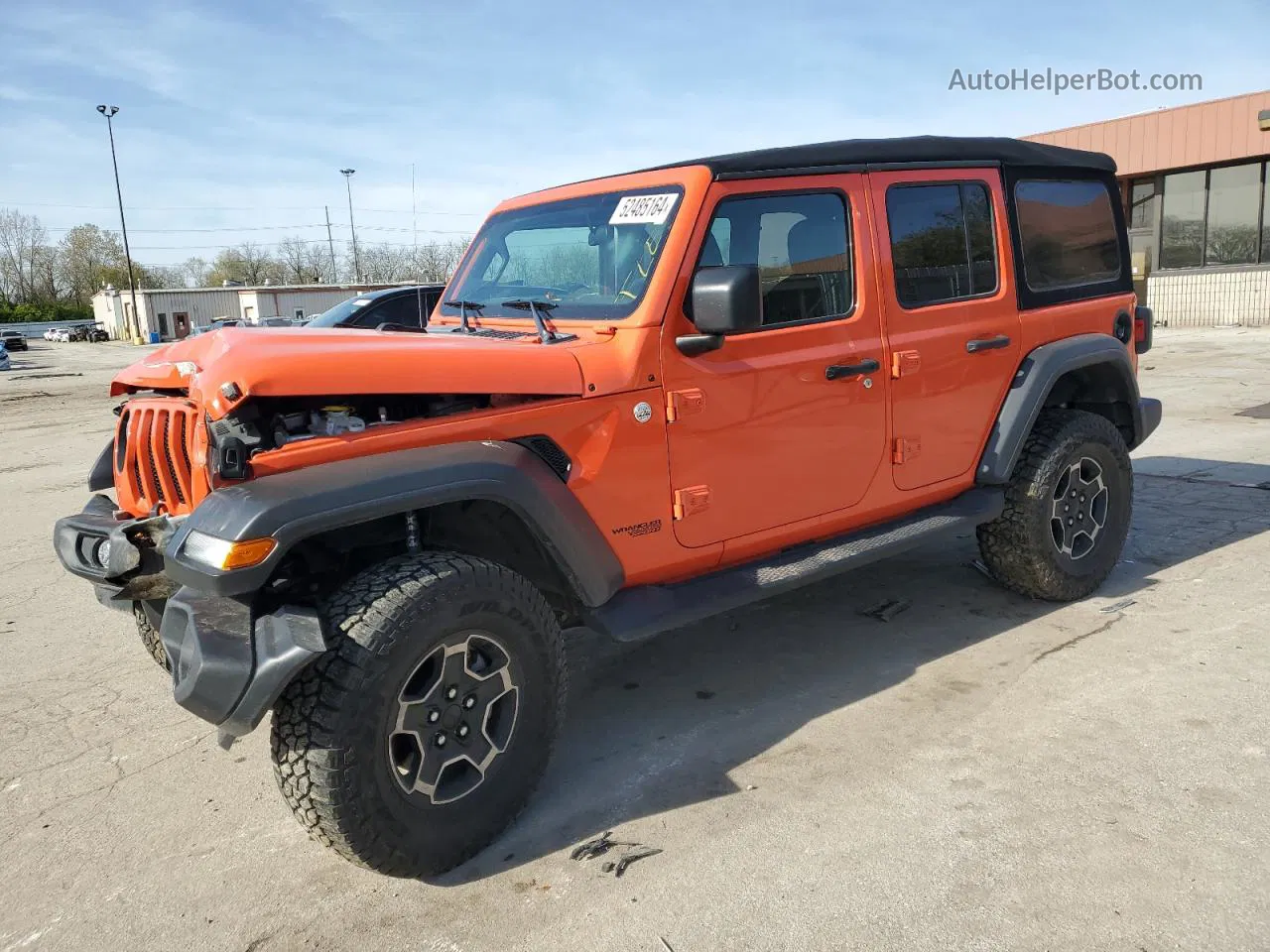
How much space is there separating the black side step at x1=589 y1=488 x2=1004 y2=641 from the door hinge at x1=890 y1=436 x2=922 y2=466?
297mm

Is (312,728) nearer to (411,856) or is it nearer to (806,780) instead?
(411,856)

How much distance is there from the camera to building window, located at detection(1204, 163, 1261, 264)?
19.6m

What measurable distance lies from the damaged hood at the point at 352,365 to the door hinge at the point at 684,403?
0.33 m

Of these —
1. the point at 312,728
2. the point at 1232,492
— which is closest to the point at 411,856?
the point at 312,728

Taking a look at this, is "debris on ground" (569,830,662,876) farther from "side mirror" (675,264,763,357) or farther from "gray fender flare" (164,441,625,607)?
"side mirror" (675,264,763,357)

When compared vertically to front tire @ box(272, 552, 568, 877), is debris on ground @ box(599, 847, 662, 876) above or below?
below

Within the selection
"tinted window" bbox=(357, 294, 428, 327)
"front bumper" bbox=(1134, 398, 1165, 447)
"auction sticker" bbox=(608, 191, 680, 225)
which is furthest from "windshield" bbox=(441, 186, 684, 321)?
"tinted window" bbox=(357, 294, 428, 327)

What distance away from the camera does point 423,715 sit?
8.79 ft

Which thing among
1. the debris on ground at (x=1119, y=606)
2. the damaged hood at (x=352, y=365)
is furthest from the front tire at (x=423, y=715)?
the debris on ground at (x=1119, y=606)

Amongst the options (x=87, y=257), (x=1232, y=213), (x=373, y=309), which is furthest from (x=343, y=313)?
(x=87, y=257)

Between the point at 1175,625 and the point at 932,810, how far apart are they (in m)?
2.02

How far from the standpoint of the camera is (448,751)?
2740 mm

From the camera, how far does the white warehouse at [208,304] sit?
53625mm

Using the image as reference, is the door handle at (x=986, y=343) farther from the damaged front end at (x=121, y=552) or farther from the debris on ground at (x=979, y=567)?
the damaged front end at (x=121, y=552)
